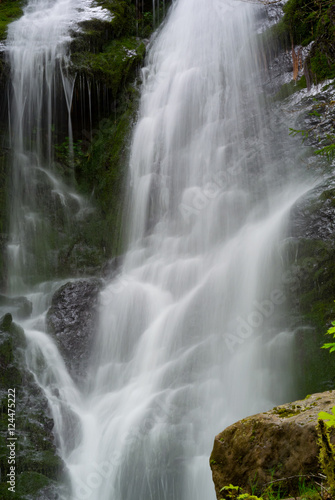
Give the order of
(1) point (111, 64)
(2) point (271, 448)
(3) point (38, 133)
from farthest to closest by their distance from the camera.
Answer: (1) point (111, 64)
(3) point (38, 133)
(2) point (271, 448)

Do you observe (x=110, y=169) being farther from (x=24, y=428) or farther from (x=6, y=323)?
(x=24, y=428)

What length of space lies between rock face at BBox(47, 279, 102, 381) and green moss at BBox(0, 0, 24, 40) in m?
7.21

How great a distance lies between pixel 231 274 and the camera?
6.75 m

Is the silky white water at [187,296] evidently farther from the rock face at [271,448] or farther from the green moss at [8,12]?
the green moss at [8,12]

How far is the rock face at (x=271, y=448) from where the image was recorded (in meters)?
2.57

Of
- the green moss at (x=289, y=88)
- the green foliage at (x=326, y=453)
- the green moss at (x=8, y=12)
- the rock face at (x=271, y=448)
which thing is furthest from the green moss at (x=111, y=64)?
the green foliage at (x=326, y=453)

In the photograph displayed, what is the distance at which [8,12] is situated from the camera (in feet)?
39.2

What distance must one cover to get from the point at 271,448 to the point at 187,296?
14.3ft

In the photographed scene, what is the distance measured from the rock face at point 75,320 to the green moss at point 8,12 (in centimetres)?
721

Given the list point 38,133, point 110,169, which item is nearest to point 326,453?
point 110,169

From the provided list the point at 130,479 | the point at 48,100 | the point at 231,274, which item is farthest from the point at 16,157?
the point at 130,479

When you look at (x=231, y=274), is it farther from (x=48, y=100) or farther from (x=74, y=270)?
(x=48, y=100)

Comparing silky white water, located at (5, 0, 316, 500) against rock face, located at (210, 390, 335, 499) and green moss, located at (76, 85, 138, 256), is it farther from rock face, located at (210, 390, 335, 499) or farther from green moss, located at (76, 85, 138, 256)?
rock face, located at (210, 390, 335, 499)

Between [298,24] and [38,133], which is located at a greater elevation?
[298,24]
